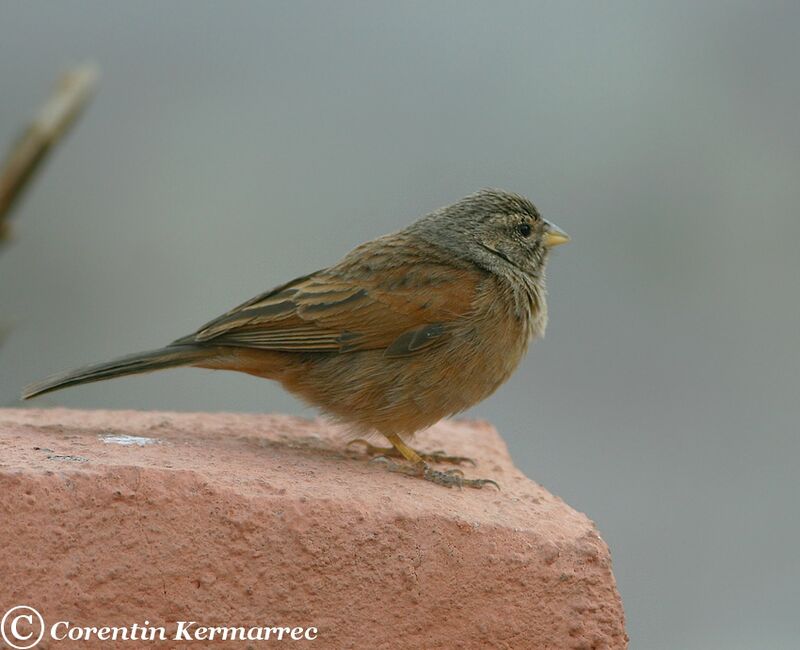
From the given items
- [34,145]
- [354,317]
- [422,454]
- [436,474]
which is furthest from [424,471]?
[34,145]

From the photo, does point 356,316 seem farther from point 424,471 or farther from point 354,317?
point 424,471

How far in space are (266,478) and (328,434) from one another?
1.56m

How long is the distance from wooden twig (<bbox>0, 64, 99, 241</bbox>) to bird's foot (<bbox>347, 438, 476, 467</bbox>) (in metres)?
2.07

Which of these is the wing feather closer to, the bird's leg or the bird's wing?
the bird's wing

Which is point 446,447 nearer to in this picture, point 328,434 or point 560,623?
point 328,434

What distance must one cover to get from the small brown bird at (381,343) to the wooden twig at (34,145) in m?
1.31

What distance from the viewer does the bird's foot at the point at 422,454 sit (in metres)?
5.71

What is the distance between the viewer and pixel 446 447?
611 centimetres

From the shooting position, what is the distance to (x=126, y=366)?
547 cm

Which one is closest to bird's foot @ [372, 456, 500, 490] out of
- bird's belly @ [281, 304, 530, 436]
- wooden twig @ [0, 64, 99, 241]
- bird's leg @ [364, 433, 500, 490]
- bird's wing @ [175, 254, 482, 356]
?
bird's leg @ [364, 433, 500, 490]

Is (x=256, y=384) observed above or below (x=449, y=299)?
below

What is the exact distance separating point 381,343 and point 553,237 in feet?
4.00

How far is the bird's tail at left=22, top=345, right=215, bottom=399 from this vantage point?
545cm

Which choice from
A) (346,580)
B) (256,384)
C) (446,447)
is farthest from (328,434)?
(256,384)
